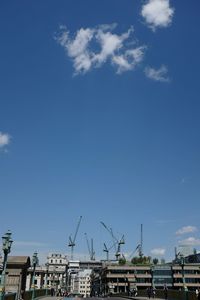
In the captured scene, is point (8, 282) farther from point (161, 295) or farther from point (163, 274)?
point (163, 274)

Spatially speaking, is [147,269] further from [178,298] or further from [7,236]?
[7,236]

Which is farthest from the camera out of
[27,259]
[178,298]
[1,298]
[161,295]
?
[27,259]

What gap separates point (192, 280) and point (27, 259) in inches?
4561

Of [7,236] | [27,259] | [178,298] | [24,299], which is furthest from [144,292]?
[7,236]

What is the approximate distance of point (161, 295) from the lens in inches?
2554

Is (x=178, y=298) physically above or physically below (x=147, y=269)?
below

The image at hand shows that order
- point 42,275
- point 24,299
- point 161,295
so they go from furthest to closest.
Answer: point 42,275 → point 161,295 → point 24,299

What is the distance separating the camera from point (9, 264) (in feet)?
226

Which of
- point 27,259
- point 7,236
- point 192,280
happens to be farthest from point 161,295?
point 192,280

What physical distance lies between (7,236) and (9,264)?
131 feet

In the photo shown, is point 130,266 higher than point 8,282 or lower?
higher

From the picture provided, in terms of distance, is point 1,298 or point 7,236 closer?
point 1,298

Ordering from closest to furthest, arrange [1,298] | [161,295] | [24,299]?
[1,298] < [24,299] < [161,295]

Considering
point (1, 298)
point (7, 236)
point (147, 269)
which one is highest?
point (147, 269)
